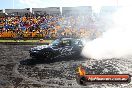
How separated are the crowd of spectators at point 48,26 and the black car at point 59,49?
13.3 metres

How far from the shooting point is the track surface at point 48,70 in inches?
452

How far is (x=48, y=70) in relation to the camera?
47.8ft

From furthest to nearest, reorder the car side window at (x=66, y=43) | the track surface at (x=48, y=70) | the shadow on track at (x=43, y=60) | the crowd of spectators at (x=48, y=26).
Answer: the crowd of spectators at (x=48, y=26) < the car side window at (x=66, y=43) < the shadow on track at (x=43, y=60) < the track surface at (x=48, y=70)

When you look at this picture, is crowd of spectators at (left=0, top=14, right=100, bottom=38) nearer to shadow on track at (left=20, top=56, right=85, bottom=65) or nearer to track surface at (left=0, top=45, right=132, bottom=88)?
shadow on track at (left=20, top=56, right=85, bottom=65)

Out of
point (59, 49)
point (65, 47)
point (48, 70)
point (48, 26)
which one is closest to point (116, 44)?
point (65, 47)

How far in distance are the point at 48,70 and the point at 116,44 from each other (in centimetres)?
763

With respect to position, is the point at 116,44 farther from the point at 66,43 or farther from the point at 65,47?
the point at 65,47

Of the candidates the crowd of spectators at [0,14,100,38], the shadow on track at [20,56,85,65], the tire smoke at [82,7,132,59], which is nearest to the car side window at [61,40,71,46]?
the shadow on track at [20,56,85,65]

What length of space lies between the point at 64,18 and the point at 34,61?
2098cm

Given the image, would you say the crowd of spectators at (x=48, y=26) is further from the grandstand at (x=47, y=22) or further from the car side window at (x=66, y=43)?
the car side window at (x=66, y=43)

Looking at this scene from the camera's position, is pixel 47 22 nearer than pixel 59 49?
No

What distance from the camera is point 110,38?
21.1m

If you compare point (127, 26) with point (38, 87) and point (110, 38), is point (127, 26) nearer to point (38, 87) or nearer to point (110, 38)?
point (110, 38)

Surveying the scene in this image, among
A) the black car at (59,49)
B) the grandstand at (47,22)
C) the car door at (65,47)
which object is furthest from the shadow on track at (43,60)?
the grandstand at (47,22)
